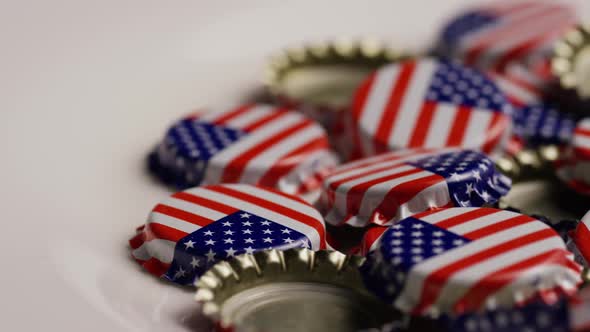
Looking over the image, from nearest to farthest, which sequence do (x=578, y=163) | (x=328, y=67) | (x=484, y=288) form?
1. (x=484, y=288)
2. (x=578, y=163)
3. (x=328, y=67)

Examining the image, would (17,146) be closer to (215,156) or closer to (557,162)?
(215,156)

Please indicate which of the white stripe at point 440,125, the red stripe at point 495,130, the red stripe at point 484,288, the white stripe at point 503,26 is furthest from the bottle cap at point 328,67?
the red stripe at point 484,288

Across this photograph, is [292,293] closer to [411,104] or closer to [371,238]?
[371,238]

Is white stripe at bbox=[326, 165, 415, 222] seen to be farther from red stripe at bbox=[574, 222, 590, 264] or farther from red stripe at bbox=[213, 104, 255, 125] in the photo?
red stripe at bbox=[213, 104, 255, 125]

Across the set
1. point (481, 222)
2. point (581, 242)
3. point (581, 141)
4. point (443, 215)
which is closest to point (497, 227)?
point (481, 222)

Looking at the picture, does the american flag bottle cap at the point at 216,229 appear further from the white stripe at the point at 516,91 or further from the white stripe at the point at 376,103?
the white stripe at the point at 516,91

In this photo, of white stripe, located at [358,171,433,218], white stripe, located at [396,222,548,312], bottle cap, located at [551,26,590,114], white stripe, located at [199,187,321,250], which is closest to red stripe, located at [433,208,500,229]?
white stripe, located at [396,222,548,312]
